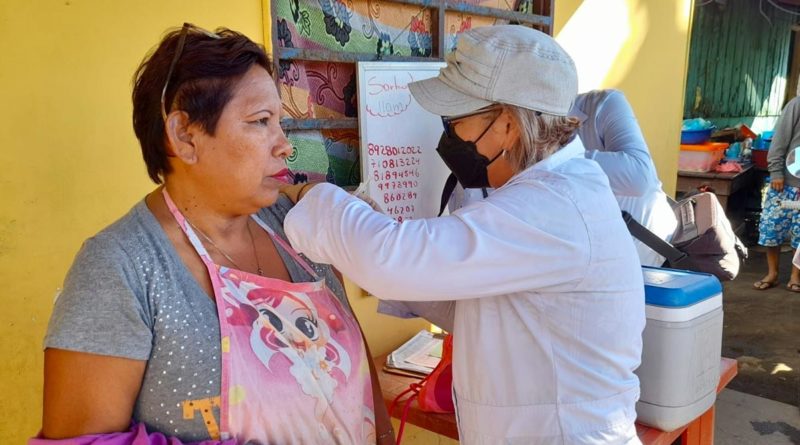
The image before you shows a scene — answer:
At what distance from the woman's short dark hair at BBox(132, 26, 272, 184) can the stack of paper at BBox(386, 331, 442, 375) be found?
4.50ft

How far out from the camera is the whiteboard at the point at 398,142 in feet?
7.39

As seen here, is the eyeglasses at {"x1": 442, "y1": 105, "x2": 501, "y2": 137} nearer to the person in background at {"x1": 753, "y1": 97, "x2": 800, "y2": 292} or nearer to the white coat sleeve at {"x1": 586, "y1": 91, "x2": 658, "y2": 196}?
the white coat sleeve at {"x1": 586, "y1": 91, "x2": 658, "y2": 196}

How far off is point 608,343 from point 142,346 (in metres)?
0.92

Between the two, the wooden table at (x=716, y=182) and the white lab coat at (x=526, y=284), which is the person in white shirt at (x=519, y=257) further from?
the wooden table at (x=716, y=182)

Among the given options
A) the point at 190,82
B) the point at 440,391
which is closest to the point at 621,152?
the point at 440,391

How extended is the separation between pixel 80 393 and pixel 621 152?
207 centimetres

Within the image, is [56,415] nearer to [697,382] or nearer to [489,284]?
[489,284]

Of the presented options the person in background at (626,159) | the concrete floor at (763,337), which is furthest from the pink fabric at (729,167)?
the person in background at (626,159)

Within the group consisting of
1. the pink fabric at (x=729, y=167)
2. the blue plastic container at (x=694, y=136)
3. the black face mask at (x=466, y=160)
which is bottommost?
the pink fabric at (x=729, y=167)

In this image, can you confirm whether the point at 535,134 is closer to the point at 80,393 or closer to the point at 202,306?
the point at 202,306

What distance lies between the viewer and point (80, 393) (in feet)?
3.50

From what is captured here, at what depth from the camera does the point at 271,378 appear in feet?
4.08

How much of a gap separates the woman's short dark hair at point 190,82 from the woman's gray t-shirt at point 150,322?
20cm

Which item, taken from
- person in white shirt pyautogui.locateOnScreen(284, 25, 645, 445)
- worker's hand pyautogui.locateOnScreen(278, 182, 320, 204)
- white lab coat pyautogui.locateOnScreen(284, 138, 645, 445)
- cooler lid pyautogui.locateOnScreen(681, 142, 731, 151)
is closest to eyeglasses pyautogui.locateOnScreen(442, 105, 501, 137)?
person in white shirt pyautogui.locateOnScreen(284, 25, 645, 445)
